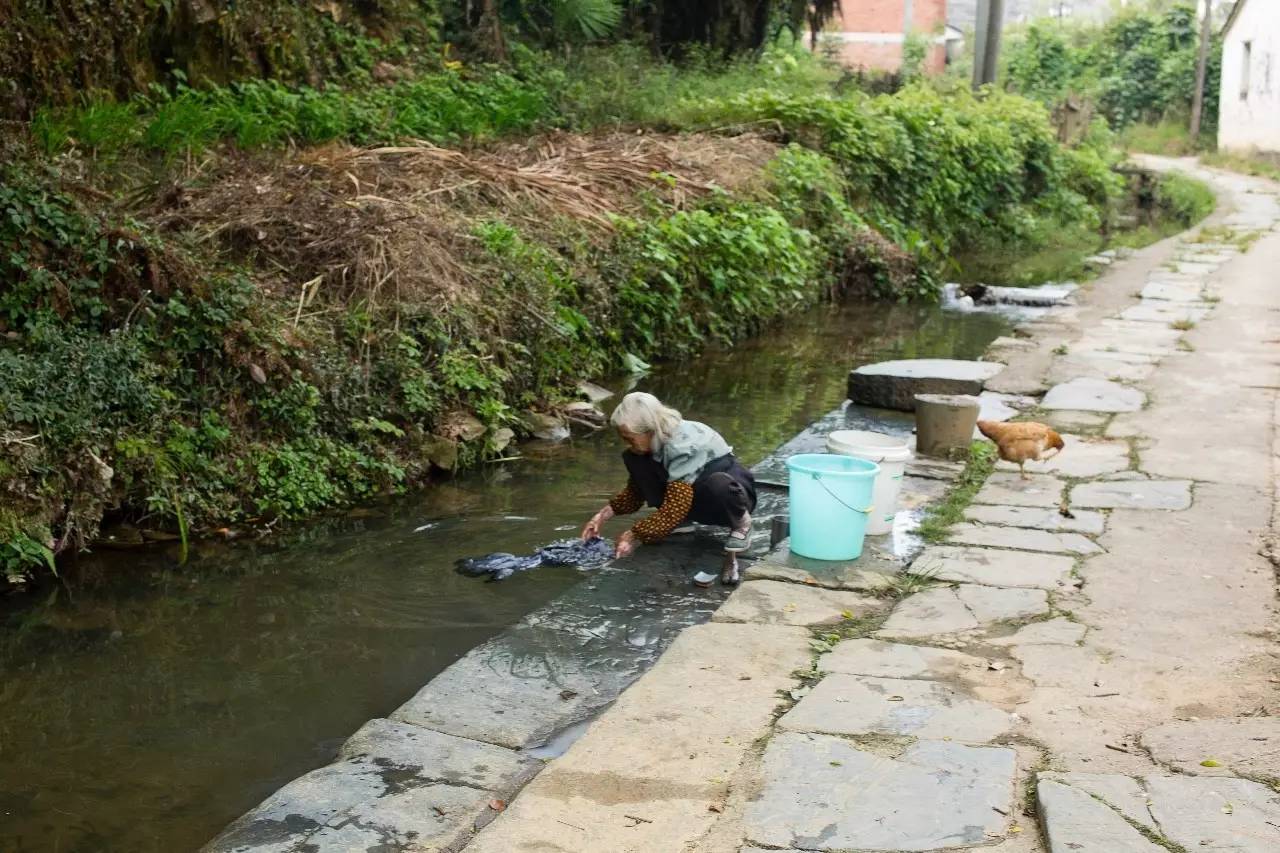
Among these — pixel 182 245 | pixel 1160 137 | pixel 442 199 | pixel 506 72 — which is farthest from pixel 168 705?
pixel 1160 137

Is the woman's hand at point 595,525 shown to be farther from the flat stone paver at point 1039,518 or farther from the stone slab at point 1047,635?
the stone slab at point 1047,635

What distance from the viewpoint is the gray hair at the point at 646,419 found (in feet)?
18.2

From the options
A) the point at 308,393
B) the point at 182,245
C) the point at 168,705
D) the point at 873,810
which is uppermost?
the point at 182,245

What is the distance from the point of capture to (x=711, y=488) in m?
A: 5.66

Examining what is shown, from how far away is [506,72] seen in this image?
15.4 meters

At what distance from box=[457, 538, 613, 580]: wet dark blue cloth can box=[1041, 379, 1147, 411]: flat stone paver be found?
342 cm

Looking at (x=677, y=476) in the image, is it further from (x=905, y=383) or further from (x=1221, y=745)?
(x=905, y=383)

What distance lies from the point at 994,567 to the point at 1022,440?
1.36 metres

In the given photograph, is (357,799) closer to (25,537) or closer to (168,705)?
(168,705)

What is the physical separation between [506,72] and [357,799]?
12940 millimetres

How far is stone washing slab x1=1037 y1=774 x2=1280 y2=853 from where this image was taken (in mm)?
3070

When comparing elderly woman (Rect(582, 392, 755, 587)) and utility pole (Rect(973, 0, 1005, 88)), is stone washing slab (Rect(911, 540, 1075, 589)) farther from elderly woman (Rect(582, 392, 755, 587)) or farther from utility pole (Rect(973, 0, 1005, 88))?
utility pole (Rect(973, 0, 1005, 88))

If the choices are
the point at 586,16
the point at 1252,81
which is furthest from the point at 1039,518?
the point at 1252,81

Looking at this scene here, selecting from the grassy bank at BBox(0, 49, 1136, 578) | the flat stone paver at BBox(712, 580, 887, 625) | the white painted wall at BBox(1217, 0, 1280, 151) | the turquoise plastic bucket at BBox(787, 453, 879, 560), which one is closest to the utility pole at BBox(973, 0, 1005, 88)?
the grassy bank at BBox(0, 49, 1136, 578)
